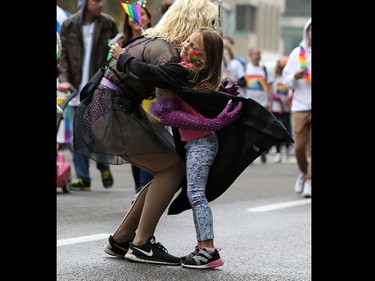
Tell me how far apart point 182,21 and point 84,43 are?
19.5 feet

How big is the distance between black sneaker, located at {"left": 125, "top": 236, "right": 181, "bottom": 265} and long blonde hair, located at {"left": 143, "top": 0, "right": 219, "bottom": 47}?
1.13 metres

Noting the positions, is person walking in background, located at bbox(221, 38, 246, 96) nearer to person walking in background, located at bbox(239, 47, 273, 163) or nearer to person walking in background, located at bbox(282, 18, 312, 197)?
person walking in background, located at bbox(239, 47, 273, 163)

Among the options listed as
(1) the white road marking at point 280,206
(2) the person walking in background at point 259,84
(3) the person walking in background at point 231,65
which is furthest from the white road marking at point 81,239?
(2) the person walking in background at point 259,84

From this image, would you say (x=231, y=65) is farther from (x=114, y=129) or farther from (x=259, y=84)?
(x=114, y=129)

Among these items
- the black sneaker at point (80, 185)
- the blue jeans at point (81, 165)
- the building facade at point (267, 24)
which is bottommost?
the black sneaker at point (80, 185)

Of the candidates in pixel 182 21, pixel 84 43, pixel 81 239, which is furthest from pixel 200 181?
pixel 84 43

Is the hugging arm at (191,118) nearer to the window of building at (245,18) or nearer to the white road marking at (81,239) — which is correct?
the white road marking at (81,239)

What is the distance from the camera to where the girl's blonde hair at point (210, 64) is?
278 inches

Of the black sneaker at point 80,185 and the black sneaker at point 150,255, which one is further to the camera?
the black sneaker at point 80,185

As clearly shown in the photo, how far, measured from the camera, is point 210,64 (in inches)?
278

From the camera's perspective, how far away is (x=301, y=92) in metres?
13.1

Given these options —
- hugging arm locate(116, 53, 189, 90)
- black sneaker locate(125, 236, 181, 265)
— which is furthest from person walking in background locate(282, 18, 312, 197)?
hugging arm locate(116, 53, 189, 90)

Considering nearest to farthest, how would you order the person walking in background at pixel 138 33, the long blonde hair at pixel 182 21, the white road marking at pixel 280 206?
the long blonde hair at pixel 182 21, the person walking in background at pixel 138 33, the white road marking at pixel 280 206
